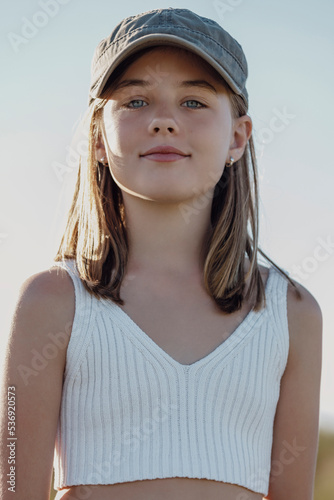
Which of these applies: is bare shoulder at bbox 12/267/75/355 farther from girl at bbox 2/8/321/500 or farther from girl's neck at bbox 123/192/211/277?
girl's neck at bbox 123/192/211/277

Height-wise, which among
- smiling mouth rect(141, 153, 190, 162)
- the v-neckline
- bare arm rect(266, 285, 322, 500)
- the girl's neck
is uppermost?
smiling mouth rect(141, 153, 190, 162)

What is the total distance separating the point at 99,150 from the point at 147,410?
946 mm

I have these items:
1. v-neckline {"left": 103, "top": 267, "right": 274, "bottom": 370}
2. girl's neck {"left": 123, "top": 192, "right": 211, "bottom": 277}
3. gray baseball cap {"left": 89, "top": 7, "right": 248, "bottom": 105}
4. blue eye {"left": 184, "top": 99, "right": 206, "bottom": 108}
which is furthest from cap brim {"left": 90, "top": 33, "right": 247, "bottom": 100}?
v-neckline {"left": 103, "top": 267, "right": 274, "bottom": 370}

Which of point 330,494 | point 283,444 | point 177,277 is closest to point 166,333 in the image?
point 177,277

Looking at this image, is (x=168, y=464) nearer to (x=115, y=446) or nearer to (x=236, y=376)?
(x=115, y=446)

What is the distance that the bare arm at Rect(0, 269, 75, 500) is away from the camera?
7.22 feet

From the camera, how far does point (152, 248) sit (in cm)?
255

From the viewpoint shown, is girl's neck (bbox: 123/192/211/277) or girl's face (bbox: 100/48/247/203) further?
girl's neck (bbox: 123/192/211/277)

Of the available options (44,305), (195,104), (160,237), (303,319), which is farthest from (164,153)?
(303,319)

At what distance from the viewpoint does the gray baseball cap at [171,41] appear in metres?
2.38

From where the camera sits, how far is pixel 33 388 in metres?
2.23

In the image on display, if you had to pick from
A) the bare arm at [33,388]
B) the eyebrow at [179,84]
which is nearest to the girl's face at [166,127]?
the eyebrow at [179,84]

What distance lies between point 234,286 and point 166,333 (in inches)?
13.4

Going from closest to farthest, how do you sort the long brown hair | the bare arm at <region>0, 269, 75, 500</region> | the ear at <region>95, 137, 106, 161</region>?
the bare arm at <region>0, 269, 75, 500</region> < the long brown hair < the ear at <region>95, 137, 106, 161</region>
